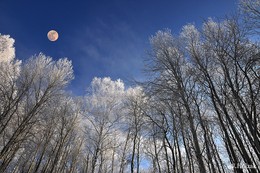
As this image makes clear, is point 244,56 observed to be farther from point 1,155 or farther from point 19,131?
point 1,155

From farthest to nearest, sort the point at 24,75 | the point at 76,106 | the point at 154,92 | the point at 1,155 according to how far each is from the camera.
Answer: the point at 76,106 → the point at 24,75 → the point at 1,155 → the point at 154,92

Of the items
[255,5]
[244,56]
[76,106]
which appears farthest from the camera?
[76,106]

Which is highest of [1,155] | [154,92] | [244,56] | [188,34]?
[188,34]

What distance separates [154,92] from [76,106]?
12.4m

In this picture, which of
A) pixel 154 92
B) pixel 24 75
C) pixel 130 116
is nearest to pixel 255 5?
pixel 154 92

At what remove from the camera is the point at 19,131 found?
1153 cm

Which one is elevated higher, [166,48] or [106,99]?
[106,99]

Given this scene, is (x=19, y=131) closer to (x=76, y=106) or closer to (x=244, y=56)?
(x=76, y=106)

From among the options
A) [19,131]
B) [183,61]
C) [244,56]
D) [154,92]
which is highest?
[183,61]

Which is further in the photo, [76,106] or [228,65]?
[76,106]

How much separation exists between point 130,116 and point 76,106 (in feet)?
19.7

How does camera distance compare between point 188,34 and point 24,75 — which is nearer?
point 188,34

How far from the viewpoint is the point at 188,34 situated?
9.99m

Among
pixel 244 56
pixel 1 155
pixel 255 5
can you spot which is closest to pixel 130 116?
pixel 1 155
